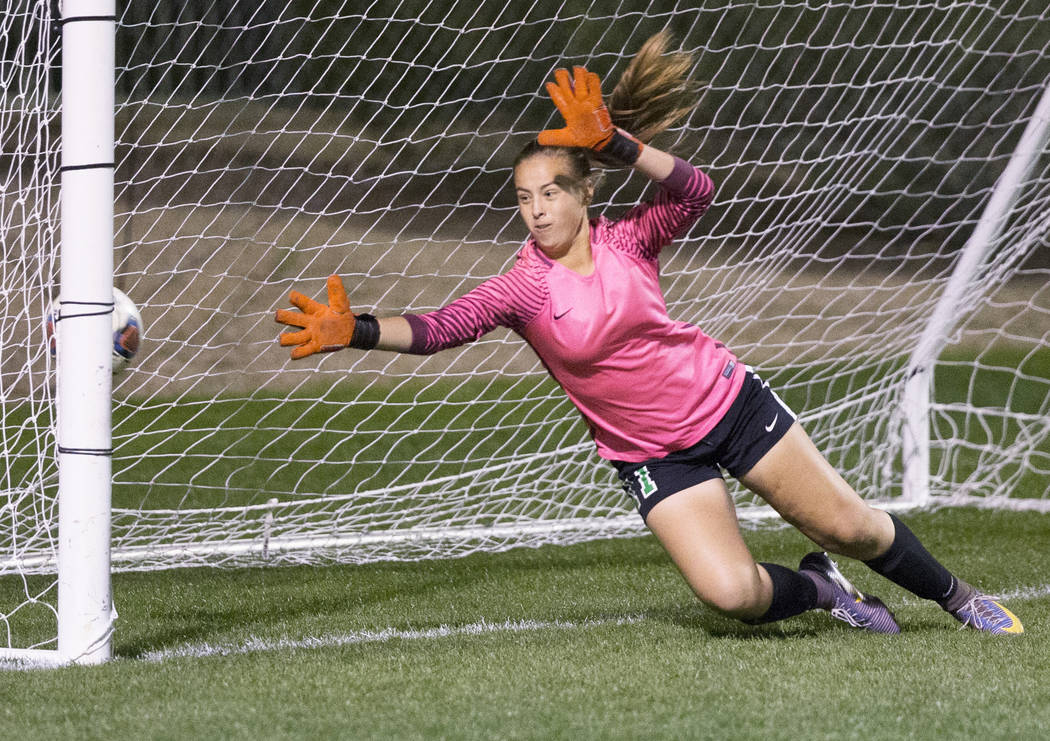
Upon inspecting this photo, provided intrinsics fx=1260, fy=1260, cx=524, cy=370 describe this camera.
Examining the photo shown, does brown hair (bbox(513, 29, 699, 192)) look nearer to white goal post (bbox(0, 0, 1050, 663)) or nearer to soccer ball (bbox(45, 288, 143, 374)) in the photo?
white goal post (bbox(0, 0, 1050, 663))

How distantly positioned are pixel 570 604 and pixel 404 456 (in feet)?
7.26

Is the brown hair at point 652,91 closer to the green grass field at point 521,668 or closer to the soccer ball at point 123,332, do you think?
the green grass field at point 521,668

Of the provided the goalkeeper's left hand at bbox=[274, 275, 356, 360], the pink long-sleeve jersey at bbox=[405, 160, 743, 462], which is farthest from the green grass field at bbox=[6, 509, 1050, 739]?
the goalkeeper's left hand at bbox=[274, 275, 356, 360]

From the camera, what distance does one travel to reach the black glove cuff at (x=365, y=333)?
2701mm

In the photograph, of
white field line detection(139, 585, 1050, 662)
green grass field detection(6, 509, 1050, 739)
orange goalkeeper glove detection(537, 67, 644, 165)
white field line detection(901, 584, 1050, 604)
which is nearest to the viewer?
green grass field detection(6, 509, 1050, 739)

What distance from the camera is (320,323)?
2.64 metres

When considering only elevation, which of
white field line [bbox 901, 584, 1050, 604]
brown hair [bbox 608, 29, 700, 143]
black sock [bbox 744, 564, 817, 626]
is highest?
brown hair [bbox 608, 29, 700, 143]

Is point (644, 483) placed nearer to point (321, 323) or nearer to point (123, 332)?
point (321, 323)

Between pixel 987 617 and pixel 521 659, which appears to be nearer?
pixel 521 659

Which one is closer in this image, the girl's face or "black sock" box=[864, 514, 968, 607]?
the girl's face

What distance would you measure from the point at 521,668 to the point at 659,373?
806mm

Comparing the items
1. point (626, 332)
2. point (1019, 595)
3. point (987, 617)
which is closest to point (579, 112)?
point (626, 332)

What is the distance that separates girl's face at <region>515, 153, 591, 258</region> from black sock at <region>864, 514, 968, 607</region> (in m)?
1.18

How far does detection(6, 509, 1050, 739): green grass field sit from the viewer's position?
2.47 metres
